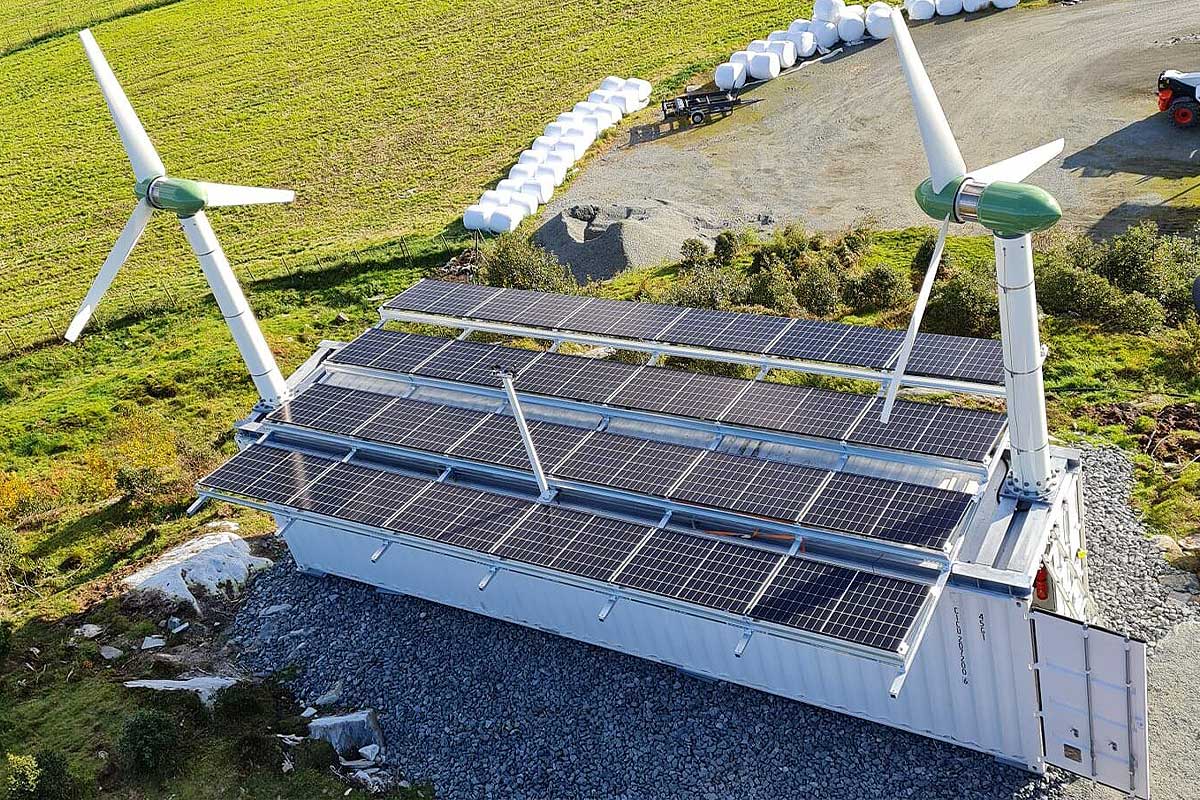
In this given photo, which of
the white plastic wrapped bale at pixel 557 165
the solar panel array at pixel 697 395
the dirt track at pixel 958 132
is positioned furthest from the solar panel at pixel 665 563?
the white plastic wrapped bale at pixel 557 165

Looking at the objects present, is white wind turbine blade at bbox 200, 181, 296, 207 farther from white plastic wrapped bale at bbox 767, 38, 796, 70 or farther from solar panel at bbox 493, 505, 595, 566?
white plastic wrapped bale at bbox 767, 38, 796, 70

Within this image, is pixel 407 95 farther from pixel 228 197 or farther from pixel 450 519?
pixel 450 519

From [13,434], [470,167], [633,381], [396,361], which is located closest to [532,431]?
[633,381]

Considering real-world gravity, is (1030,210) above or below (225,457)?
above

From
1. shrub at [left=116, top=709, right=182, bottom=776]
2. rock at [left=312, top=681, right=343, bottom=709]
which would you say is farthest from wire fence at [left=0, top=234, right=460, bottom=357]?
shrub at [left=116, top=709, right=182, bottom=776]

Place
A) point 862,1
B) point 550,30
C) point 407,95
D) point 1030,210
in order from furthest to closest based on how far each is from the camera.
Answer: point 550,30 → point 407,95 → point 862,1 → point 1030,210

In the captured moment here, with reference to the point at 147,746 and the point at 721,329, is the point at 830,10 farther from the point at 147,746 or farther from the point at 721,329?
the point at 147,746
